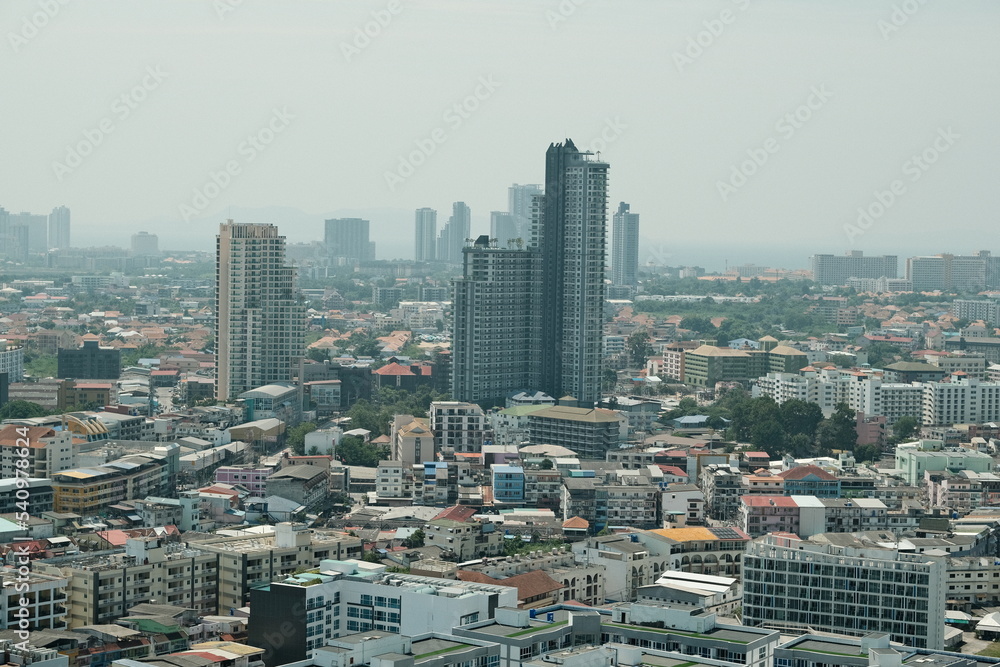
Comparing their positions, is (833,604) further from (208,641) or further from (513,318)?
(513,318)

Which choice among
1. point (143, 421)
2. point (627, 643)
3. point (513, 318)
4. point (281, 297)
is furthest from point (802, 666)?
point (281, 297)

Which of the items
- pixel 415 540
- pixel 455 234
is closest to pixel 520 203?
pixel 455 234

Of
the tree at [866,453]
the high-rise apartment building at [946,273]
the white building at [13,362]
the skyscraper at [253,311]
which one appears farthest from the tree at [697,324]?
the tree at [866,453]

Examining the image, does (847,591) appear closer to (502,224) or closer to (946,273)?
(502,224)

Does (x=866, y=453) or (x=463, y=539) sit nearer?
(x=463, y=539)

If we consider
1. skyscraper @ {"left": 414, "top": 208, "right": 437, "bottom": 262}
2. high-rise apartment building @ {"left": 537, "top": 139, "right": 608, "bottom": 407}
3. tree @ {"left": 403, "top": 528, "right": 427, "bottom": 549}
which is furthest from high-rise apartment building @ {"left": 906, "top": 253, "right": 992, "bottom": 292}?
tree @ {"left": 403, "top": 528, "right": 427, "bottom": 549}

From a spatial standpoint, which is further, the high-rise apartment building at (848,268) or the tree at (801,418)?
the high-rise apartment building at (848,268)

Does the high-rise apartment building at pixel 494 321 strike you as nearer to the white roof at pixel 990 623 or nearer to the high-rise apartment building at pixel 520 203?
the white roof at pixel 990 623
